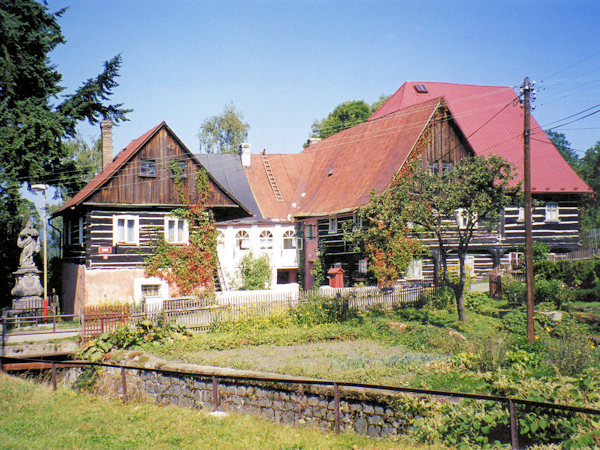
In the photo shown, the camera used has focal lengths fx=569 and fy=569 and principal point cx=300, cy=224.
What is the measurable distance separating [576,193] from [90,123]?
2982 cm

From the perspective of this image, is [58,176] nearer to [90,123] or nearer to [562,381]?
[90,123]

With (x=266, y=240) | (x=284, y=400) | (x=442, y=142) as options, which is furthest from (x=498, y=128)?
(x=284, y=400)

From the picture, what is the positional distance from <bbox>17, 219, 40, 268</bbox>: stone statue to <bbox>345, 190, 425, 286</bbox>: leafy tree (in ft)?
46.9

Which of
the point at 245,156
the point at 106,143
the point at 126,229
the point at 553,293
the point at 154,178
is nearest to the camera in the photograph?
the point at 553,293

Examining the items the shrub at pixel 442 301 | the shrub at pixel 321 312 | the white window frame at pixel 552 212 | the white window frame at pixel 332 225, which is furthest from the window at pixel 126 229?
the white window frame at pixel 552 212

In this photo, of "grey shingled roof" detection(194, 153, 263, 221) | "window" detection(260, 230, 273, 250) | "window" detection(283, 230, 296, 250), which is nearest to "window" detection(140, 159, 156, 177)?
"grey shingled roof" detection(194, 153, 263, 221)

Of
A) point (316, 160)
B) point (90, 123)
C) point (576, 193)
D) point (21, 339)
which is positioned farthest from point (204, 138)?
point (21, 339)

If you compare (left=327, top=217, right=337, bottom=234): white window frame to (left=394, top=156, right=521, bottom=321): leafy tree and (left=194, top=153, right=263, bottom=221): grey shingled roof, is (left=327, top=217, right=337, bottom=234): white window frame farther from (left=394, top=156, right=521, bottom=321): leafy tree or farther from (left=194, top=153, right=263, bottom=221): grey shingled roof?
(left=394, top=156, right=521, bottom=321): leafy tree

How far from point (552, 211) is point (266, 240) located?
18.5 m

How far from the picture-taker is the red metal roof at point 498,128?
36094mm

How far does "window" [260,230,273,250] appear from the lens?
37.8 meters

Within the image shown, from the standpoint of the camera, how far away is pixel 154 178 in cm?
2902

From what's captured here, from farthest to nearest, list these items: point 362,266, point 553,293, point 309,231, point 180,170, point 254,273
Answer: point 309,231, point 254,273, point 362,266, point 180,170, point 553,293

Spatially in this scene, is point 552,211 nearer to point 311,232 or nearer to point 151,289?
point 311,232
